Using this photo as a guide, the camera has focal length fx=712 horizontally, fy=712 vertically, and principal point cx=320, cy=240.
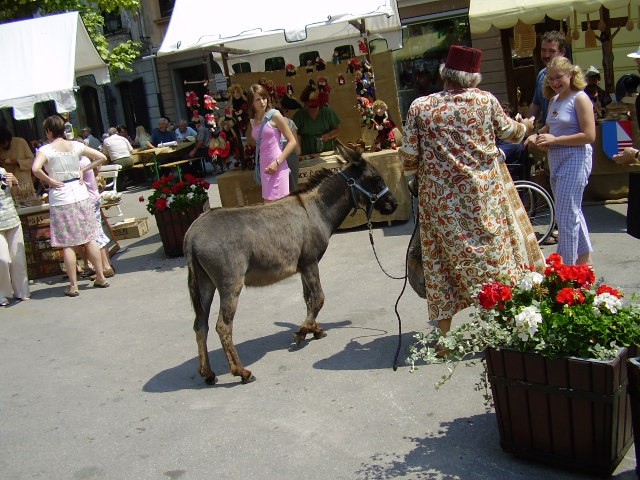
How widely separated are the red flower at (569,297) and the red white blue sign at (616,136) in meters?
5.83

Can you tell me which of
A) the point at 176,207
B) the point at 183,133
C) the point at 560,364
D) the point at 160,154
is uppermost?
the point at 183,133

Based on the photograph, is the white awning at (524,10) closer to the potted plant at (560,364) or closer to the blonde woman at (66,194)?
the blonde woman at (66,194)

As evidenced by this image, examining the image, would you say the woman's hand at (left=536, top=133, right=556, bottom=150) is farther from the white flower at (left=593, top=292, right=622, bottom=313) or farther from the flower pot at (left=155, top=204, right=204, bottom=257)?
the flower pot at (left=155, top=204, right=204, bottom=257)

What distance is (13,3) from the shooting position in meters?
15.7

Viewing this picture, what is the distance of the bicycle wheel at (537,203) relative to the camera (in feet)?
26.1

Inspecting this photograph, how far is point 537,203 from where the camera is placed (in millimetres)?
8086

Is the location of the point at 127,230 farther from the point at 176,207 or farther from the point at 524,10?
the point at 524,10

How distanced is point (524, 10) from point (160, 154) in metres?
11.6

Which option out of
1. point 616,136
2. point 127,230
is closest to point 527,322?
point 616,136

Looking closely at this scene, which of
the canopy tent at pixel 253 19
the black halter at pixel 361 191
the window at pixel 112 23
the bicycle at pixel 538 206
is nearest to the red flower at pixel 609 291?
the black halter at pixel 361 191

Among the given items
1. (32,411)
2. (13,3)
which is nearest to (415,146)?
(32,411)

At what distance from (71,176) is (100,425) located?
4.26 m

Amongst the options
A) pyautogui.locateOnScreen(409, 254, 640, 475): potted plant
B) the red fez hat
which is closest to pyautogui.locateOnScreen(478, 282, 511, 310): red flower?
pyautogui.locateOnScreen(409, 254, 640, 475): potted plant

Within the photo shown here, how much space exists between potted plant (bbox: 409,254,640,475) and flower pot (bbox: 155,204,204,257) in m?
6.33
